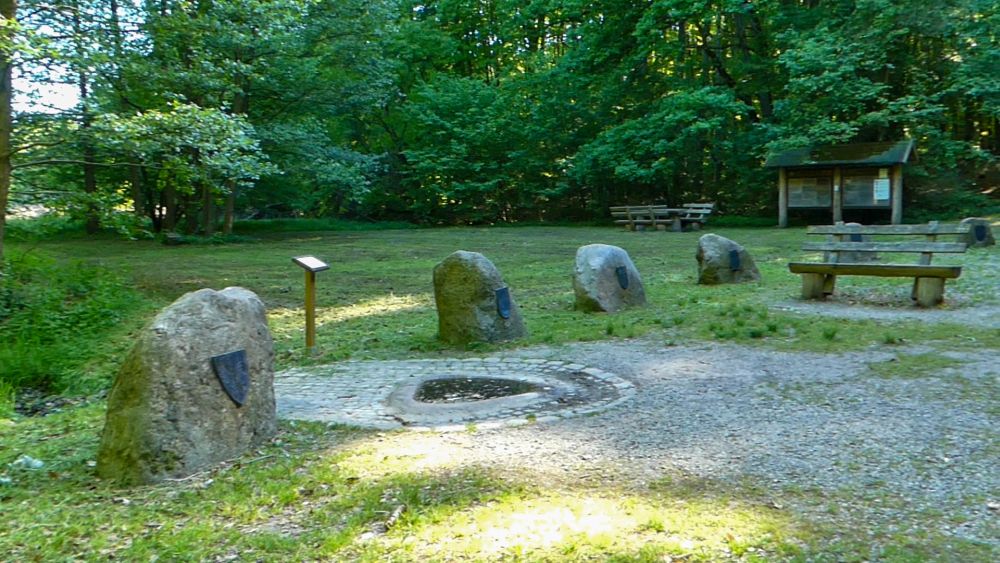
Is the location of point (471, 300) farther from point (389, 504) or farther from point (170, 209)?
point (170, 209)

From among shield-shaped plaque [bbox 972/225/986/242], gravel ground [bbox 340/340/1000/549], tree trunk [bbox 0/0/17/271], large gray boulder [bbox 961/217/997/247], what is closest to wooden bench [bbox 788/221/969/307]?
gravel ground [bbox 340/340/1000/549]

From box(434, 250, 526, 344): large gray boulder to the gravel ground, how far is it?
1863 millimetres

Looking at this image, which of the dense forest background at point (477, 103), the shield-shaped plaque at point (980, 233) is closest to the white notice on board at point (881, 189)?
the dense forest background at point (477, 103)

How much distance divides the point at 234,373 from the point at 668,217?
868 inches

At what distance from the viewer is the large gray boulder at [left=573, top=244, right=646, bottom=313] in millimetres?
9367

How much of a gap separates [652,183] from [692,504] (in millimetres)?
27936

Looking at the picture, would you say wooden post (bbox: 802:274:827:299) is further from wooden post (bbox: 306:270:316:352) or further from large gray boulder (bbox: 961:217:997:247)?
large gray boulder (bbox: 961:217:997:247)

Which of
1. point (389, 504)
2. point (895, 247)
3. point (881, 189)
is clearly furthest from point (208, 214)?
point (389, 504)

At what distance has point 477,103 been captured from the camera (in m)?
32.8

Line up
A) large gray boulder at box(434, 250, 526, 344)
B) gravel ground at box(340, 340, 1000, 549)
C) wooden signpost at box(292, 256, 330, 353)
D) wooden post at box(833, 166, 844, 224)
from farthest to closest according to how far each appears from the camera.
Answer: wooden post at box(833, 166, 844, 224), large gray boulder at box(434, 250, 526, 344), wooden signpost at box(292, 256, 330, 353), gravel ground at box(340, 340, 1000, 549)

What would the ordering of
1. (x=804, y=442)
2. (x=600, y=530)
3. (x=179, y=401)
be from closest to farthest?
(x=600, y=530) < (x=179, y=401) < (x=804, y=442)

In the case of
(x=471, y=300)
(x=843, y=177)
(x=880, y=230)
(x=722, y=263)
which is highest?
(x=843, y=177)

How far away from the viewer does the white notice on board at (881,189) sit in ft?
72.9

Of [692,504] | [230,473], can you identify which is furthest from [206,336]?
[692,504]
